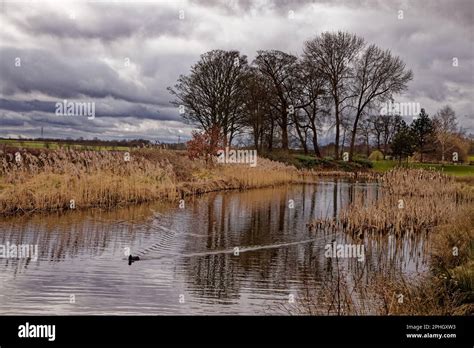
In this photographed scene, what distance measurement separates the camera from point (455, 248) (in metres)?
8.73

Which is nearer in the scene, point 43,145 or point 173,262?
point 173,262

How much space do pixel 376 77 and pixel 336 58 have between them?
10.4ft

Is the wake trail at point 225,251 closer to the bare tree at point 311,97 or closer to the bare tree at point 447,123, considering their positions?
the bare tree at point 447,123

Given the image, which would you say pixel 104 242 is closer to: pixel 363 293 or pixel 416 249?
pixel 363 293

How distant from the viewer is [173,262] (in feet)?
29.7

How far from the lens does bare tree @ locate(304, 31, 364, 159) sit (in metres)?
33.8

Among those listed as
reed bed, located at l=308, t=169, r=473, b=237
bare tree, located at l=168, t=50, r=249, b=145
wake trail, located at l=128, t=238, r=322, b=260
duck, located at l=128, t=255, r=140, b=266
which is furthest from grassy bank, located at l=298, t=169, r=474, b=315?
bare tree, located at l=168, t=50, r=249, b=145

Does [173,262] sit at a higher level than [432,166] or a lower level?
lower

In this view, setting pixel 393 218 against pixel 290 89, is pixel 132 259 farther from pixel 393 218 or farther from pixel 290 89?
pixel 290 89

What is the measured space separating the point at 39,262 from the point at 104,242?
1937 mm

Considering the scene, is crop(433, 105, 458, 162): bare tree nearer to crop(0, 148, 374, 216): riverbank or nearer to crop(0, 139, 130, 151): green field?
crop(0, 148, 374, 216): riverbank

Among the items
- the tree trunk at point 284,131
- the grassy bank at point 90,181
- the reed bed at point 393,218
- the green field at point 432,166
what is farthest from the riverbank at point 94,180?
the tree trunk at point 284,131

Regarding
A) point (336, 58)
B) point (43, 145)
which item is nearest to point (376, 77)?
point (336, 58)
